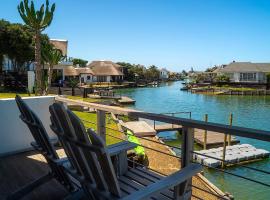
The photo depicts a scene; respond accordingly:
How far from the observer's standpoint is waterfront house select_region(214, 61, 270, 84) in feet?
221

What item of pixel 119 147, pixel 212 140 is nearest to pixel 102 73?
pixel 212 140

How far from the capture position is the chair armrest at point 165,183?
179cm

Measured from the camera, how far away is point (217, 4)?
1289 inches

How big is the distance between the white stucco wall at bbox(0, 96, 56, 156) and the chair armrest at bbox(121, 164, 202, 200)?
362 centimetres

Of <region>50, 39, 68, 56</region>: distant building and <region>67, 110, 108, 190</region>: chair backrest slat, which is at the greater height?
<region>50, 39, 68, 56</region>: distant building

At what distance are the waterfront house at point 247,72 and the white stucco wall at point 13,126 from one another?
68551 millimetres

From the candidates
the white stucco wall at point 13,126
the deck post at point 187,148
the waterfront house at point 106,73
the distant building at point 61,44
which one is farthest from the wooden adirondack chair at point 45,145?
the waterfront house at point 106,73

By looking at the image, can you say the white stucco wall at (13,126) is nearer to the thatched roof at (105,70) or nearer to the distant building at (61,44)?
the distant building at (61,44)

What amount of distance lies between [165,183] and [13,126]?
3819mm

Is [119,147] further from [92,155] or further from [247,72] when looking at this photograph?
[247,72]

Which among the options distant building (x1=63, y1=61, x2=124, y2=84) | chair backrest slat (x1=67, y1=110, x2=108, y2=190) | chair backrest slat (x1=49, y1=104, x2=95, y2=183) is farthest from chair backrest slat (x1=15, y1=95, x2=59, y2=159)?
distant building (x1=63, y1=61, x2=124, y2=84)

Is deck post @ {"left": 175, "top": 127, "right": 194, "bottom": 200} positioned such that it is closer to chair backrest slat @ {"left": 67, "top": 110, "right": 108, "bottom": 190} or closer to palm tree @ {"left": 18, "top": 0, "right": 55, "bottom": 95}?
chair backrest slat @ {"left": 67, "top": 110, "right": 108, "bottom": 190}

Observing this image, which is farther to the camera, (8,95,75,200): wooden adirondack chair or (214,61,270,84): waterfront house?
(214,61,270,84): waterfront house

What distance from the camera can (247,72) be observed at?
6856cm
